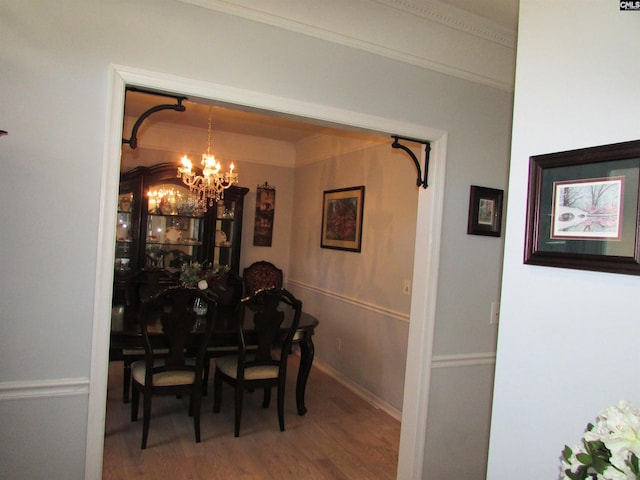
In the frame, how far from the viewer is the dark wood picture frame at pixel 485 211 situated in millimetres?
2473

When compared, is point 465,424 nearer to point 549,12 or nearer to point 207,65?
point 549,12

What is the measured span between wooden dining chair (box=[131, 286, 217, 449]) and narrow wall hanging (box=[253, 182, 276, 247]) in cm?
272

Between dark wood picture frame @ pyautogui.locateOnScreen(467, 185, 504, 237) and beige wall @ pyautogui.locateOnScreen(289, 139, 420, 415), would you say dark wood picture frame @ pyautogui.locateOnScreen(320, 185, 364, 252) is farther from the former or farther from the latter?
dark wood picture frame @ pyautogui.locateOnScreen(467, 185, 504, 237)

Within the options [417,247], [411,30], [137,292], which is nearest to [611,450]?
[417,247]

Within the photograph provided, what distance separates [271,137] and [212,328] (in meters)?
3.35

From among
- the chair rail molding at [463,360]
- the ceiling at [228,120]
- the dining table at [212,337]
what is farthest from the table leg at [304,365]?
the ceiling at [228,120]

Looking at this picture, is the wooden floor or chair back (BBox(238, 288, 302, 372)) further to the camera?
chair back (BBox(238, 288, 302, 372))

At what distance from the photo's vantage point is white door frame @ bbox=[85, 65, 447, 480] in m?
1.69

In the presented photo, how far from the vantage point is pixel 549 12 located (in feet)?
4.39

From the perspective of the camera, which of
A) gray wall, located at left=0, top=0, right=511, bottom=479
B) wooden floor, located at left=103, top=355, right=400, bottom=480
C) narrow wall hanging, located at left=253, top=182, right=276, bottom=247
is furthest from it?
narrow wall hanging, located at left=253, top=182, right=276, bottom=247

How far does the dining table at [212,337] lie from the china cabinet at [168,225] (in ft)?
4.70

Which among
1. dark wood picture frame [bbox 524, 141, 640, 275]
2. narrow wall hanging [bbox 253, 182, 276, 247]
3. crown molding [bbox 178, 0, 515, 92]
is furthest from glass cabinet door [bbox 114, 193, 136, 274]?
dark wood picture frame [bbox 524, 141, 640, 275]

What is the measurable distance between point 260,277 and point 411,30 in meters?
3.90

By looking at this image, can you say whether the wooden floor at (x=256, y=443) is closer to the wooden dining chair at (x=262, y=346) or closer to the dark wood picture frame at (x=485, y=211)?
the wooden dining chair at (x=262, y=346)
